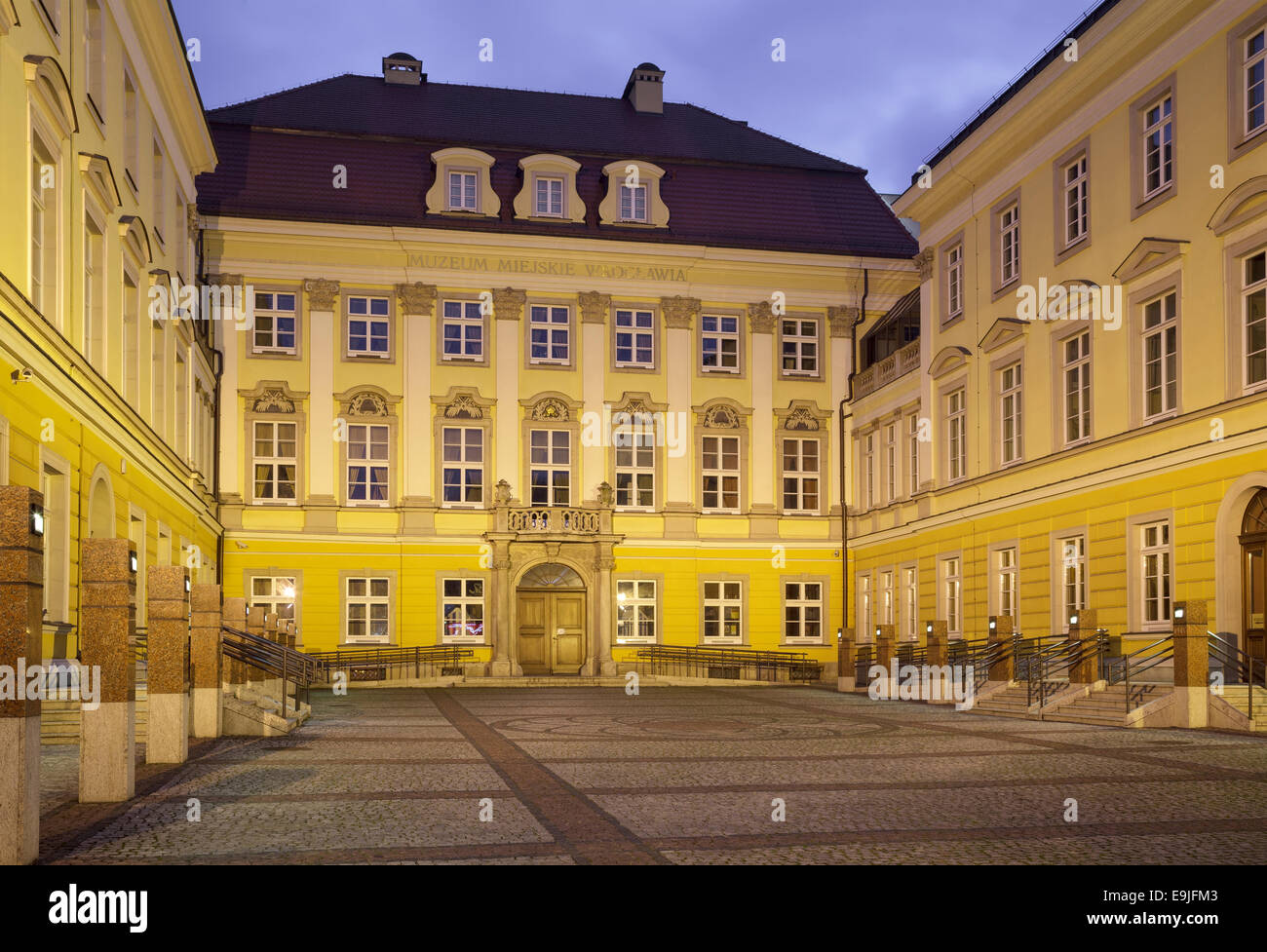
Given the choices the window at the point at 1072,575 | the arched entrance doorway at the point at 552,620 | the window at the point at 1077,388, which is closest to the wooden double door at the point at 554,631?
the arched entrance doorway at the point at 552,620

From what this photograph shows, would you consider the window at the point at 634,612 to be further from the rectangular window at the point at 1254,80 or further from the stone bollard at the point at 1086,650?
the rectangular window at the point at 1254,80

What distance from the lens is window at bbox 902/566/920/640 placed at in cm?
3519

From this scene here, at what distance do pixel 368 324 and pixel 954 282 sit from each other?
1759 centimetres

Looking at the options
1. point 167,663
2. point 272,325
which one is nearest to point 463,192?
point 272,325

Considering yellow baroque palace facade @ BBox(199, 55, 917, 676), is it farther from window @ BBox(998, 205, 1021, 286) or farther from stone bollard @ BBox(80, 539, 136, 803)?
stone bollard @ BBox(80, 539, 136, 803)

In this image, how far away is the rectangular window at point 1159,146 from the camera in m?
23.1

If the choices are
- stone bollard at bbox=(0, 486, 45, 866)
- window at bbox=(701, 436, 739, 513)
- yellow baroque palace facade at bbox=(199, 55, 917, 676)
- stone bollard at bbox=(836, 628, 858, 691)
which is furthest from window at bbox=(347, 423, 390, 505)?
stone bollard at bbox=(0, 486, 45, 866)

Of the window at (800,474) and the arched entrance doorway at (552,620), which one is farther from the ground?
the window at (800,474)

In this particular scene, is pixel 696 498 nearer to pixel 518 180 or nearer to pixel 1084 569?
pixel 518 180

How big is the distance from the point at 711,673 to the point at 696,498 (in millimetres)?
5670

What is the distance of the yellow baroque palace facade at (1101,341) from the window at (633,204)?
34.4 ft

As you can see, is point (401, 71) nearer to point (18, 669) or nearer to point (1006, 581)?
point (1006, 581)

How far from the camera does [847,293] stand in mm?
43000

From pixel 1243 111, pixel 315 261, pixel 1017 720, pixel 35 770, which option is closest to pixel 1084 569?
pixel 1017 720
